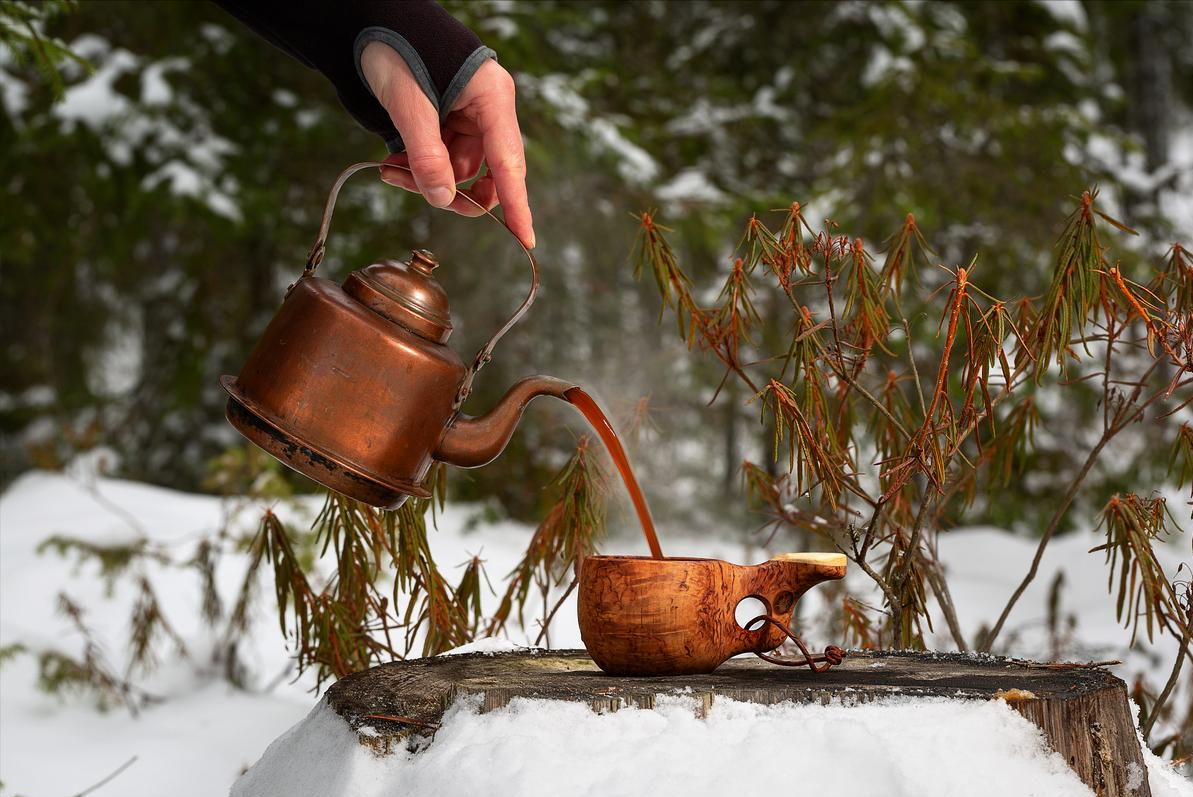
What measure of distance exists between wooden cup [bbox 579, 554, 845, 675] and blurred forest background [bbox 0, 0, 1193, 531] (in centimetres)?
323

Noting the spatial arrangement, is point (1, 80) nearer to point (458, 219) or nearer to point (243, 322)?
point (243, 322)

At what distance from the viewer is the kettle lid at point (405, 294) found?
5.49 feet

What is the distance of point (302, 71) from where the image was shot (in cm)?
651

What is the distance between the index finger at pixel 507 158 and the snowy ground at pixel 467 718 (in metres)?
0.79

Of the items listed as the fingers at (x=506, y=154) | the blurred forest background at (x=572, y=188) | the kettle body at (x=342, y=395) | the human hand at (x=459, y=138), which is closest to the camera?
the kettle body at (x=342, y=395)

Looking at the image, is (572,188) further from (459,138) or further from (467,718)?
(467,718)

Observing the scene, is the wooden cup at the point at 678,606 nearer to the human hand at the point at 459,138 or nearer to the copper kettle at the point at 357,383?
the copper kettle at the point at 357,383

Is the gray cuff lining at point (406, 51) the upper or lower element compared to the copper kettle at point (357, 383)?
upper

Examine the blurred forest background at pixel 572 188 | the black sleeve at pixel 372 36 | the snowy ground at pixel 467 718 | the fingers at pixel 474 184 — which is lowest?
the snowy ground at pixel 467 718

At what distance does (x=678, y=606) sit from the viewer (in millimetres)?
1723

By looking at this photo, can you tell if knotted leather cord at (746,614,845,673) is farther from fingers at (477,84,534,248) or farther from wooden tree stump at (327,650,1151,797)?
fingers at (477,84,534,248)

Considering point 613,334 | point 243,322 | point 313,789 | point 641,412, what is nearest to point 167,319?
point 243,322

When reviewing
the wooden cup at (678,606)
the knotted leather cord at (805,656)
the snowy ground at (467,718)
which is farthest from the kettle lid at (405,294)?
the knotted leather cord at (805,656)

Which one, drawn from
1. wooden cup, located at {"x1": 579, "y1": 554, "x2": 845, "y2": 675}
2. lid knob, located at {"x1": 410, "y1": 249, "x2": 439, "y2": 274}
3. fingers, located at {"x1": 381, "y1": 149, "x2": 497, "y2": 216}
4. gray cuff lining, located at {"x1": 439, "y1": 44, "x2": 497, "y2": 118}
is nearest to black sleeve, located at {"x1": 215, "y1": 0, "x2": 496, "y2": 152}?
gray cuff lining, located at {"x1": 439, "y1": 44, "x2": 497, "y2": 118}
